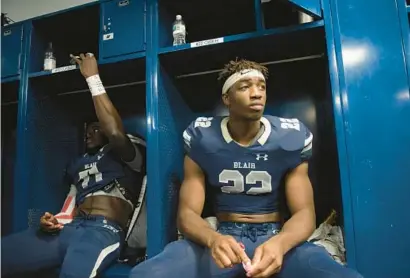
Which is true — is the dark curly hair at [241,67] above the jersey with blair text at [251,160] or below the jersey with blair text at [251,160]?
above

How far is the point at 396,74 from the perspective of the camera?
125 centimetres

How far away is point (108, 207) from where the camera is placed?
1541mm

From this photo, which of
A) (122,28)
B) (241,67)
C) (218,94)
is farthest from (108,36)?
(241,67)

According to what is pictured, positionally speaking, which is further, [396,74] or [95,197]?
[95,197]

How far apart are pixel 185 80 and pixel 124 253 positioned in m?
0.88

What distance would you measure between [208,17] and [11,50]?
3.52ft

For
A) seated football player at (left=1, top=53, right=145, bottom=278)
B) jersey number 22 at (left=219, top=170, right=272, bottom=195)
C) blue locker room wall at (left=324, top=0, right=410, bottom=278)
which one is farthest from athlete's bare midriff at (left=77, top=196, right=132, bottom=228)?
blue locker room wall at (left=324, top=0, right=410, bottom=278)

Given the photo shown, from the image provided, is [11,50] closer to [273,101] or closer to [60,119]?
[60,119]

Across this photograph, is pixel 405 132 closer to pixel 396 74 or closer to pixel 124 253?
pixel 396 74

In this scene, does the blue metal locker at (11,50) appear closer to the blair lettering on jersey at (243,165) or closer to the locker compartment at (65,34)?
the locker compartment at (65,34)

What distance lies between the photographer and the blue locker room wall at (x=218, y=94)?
46.1 inches

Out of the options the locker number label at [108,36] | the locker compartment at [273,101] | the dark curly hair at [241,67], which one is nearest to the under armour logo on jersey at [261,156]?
the dark curly hair at [241,67]

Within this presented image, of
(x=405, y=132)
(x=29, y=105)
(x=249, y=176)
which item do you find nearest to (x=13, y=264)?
(x=29, y=105)

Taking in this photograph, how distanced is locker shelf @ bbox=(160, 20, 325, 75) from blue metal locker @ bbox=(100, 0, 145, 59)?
6.4 inches
